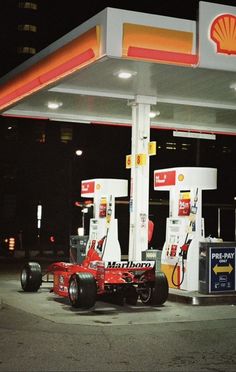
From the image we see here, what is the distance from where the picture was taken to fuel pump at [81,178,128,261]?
59.1 feet

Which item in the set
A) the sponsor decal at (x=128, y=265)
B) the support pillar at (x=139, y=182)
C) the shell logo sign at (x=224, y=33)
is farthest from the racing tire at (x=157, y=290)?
the shell logo sign at (x=224, y=33)

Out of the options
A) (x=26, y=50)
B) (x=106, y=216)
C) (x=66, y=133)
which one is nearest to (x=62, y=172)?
(x=66, y=133)

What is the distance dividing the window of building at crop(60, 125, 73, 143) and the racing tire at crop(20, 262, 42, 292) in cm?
3972

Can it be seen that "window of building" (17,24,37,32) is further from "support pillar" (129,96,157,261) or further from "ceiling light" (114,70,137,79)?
"ceiling light" (114,70,137,79)

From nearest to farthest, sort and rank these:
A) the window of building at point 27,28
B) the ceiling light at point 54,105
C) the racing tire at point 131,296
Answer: the racing tire at point 131,296
the ceiling light at point 54,105
the window of building at point 27,28

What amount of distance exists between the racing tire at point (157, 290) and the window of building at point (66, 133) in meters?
42.2

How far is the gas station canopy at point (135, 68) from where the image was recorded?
12617 millimetres

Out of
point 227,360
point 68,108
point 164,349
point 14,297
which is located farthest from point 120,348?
point 68,108

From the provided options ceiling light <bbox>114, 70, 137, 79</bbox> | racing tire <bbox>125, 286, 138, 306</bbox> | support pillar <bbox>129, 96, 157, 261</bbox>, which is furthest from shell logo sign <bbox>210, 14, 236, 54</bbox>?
racing tire <bbox>125, 286, 138, 306</bbox>

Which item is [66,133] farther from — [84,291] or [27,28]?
[27,28]

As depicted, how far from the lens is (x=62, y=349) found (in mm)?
8836

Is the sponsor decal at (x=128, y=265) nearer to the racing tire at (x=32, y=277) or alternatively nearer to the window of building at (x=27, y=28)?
the racing tire at (x=32, y=277)

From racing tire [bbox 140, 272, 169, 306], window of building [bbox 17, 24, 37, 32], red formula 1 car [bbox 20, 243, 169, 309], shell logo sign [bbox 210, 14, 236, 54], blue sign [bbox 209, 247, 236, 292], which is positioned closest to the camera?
red formula 1 car [bbox 20, 243, 169, 309]

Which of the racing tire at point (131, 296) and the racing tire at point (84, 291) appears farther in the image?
the racing tire at point (131, 296)
